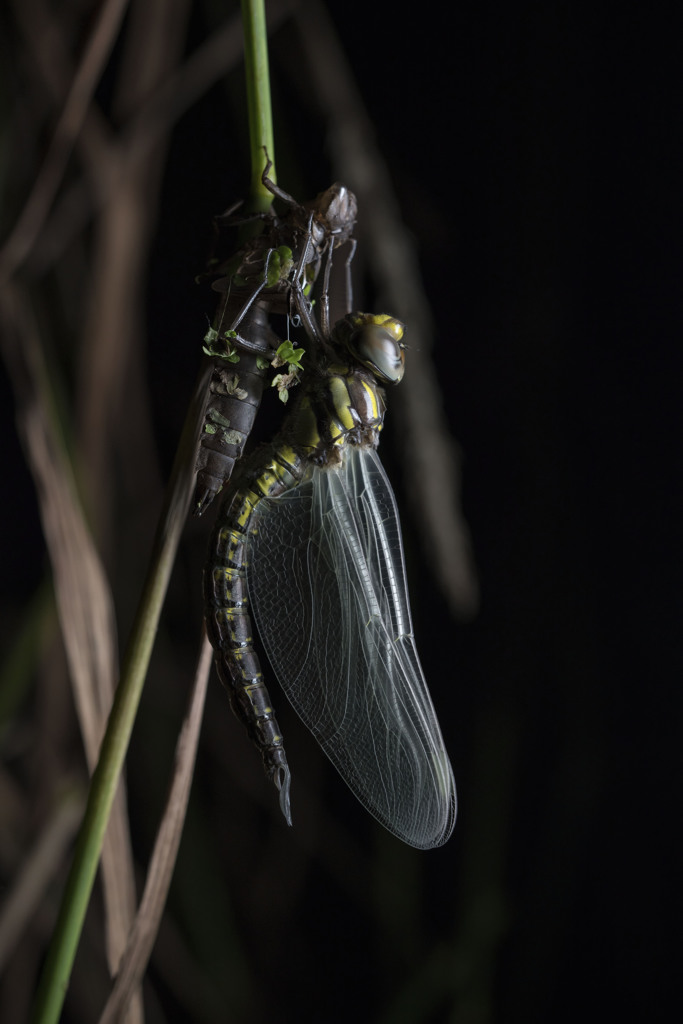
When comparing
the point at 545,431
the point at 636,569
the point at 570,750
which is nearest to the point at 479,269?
the point at 545,431

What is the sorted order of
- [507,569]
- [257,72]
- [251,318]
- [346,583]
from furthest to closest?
[507,569], [346,583], [251,318], [257,72]

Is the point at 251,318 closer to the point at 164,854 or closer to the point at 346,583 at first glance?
the point at 346,583

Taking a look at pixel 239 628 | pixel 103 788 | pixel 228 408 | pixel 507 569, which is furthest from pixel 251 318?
pixel 507 569

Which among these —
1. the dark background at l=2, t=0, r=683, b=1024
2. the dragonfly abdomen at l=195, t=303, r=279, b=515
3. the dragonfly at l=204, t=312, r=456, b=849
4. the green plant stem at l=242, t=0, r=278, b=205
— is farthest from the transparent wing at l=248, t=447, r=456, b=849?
the dark background at l=2, t=0, r=683, b=1024

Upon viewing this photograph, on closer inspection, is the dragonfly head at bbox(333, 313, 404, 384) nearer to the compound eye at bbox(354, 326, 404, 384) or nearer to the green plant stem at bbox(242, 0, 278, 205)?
the compound eye at bbox(354, 326, 404, 384)

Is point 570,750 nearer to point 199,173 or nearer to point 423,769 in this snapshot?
point 423,769

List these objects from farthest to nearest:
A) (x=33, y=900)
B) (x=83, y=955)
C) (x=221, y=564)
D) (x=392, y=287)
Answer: (x=83, y=955), (x=33, y=900), (x=392, y=287), (x=221, y=564)

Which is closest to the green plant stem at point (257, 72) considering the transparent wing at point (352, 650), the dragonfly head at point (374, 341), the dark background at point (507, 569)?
the dragonfly head at point (374, 341)
